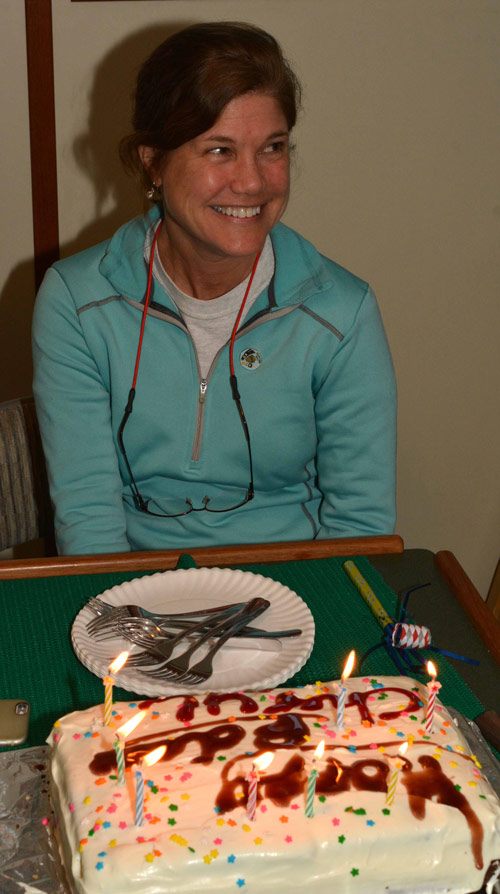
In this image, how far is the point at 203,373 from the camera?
1706 mm

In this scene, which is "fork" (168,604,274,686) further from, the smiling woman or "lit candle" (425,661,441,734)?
the smiling woman

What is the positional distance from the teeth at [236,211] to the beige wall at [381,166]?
977mm

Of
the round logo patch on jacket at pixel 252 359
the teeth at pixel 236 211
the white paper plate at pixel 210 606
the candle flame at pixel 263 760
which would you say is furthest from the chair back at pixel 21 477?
the candle flame at pixel 263 760

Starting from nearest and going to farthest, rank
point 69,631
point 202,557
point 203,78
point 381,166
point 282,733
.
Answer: point 282,733, point 69,631, point 202,557, point 203,78, point 381,166

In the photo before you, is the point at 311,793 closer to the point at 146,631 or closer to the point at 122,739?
the point at 122,739

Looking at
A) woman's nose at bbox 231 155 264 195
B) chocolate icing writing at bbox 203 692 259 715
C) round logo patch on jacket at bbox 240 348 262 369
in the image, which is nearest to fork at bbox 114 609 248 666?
chocolate icing writing at bbox 203 692 259 715

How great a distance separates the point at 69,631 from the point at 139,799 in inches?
16.1

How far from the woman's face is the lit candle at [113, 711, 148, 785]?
0.95 meters

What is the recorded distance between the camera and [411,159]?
2.58 metres

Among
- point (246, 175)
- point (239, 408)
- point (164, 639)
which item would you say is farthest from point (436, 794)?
point (246, 175)

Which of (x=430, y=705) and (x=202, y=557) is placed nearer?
(x=430, y=705)

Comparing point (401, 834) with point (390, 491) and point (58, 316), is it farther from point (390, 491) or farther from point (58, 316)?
point (58, 316)

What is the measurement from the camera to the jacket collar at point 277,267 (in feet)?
5.54

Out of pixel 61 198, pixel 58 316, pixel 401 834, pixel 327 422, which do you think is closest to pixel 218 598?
pixel 401 834
